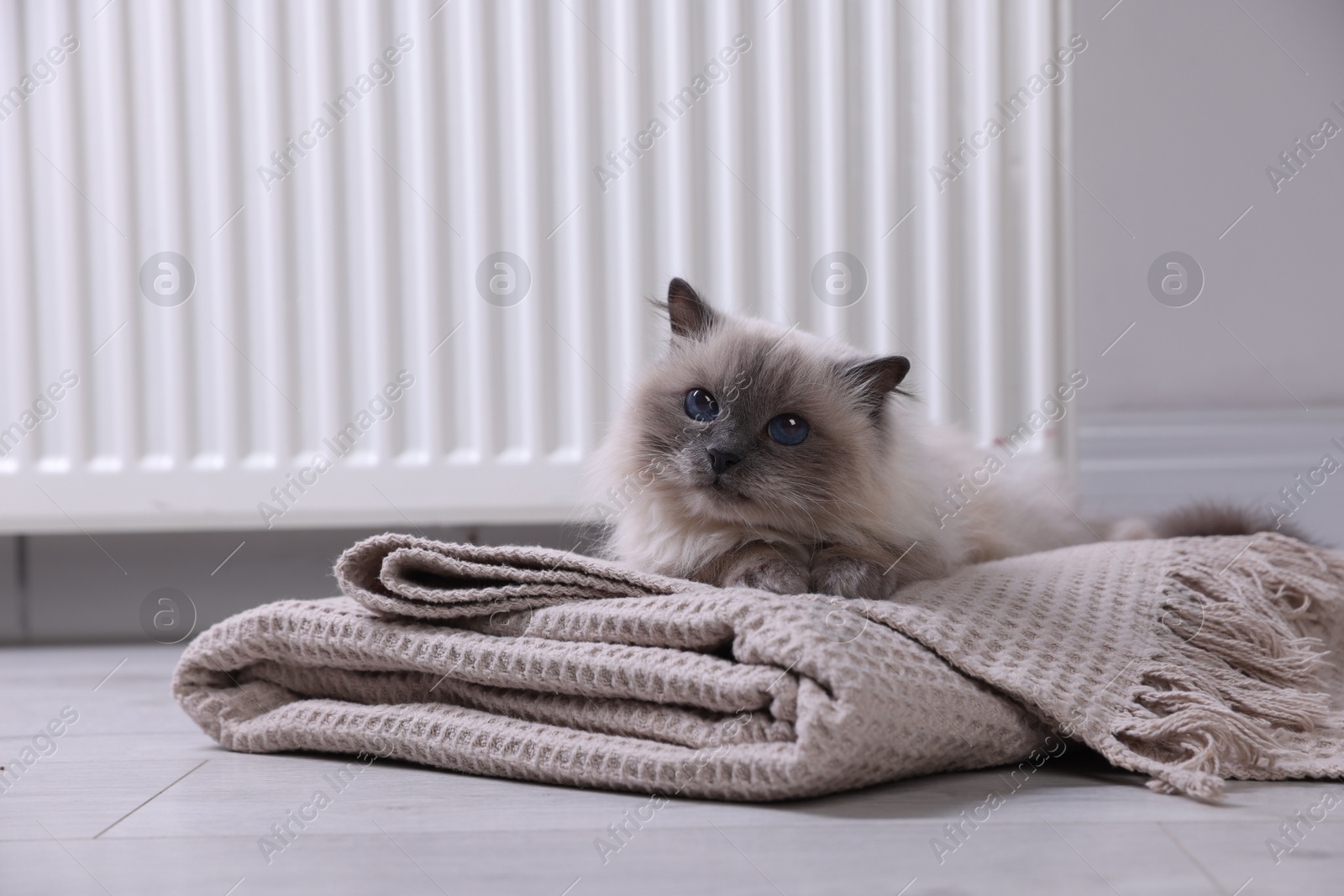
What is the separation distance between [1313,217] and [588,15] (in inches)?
57.8

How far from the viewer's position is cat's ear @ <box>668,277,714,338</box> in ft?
3.97

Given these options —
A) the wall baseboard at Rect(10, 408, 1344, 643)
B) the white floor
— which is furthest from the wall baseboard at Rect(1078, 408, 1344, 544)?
the white floor

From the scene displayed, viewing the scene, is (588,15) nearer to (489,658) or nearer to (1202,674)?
(489,658)

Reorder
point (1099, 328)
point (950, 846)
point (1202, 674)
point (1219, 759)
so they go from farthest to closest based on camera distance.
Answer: point (1099, 328)
point (1202, 674)
point (1219, 759)
point (950, 846)

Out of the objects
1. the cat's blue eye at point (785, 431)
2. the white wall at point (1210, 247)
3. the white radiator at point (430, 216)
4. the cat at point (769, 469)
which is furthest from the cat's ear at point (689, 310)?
the white wall at point (1210, 247)

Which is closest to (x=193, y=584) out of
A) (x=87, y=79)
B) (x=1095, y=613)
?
(x=87, y=79)

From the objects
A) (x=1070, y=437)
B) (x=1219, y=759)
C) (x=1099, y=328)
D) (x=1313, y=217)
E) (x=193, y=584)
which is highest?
(x=1313, y=217)

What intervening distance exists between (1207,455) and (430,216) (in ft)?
5.25

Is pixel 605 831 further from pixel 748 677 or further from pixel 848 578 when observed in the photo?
pixel 848 578

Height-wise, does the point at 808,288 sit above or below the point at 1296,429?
above

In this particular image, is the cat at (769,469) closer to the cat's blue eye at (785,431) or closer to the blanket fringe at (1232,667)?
the cat's blue eye at (785,431)

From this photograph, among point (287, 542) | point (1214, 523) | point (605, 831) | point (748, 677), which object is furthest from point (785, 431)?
point (287, 542)

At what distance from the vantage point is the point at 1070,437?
1.94 meters

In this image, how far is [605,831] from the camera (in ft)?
2.69
